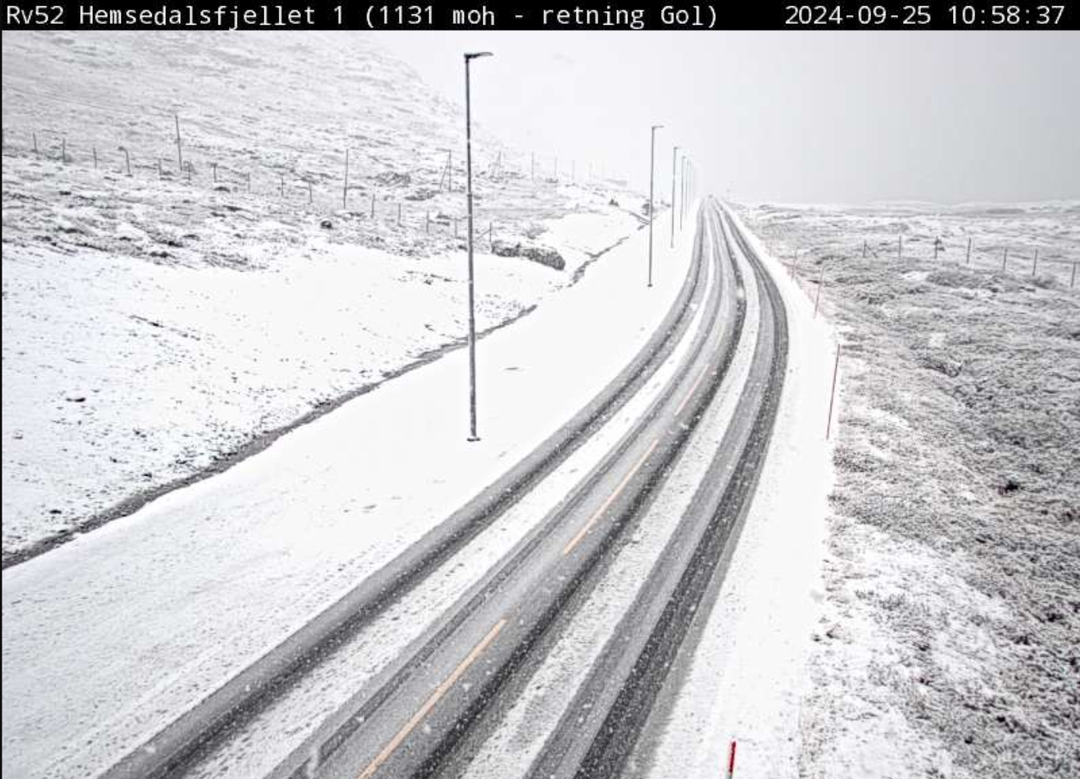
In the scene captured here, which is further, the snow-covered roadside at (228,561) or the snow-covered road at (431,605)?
the snow-covered roadside at (228,561)

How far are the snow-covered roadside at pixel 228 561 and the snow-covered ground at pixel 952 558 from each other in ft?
31.0

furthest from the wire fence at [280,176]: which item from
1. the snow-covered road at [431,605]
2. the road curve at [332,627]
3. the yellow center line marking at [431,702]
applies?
the yellow center line marking at [431,702]

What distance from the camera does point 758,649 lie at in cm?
1112

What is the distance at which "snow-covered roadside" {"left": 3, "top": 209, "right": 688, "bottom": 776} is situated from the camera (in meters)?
9.89

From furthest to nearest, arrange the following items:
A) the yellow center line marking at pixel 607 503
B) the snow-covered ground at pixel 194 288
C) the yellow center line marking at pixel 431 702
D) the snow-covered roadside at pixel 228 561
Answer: the snow-covered ground at pixel 194 288, the yellow center line marking at pixel 607 503, the snow-covered roadside at pixel 228 561, the yellow center line marking at pixel 431 702

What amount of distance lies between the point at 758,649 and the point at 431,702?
19.4ft

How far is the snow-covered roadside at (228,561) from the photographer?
9.89 meters

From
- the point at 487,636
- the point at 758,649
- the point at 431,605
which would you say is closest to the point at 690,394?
the point at 758,649

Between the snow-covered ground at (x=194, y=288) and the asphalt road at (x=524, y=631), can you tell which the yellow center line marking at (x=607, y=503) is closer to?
the asphalt road at (x=524, y=631)

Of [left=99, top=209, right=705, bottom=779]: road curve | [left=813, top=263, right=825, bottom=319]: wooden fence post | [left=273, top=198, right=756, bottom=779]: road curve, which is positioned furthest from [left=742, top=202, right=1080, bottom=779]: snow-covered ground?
[left=99, top=209, right=705, bottom=779]: road curve

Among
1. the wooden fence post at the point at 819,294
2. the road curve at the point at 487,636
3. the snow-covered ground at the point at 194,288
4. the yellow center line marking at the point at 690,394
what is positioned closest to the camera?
the road curve at the point at 487,636

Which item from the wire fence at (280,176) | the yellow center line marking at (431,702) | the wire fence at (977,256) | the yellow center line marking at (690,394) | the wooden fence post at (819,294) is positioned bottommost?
the yellow center line marking at (431,702)

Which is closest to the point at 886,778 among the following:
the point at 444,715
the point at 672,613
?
the point at 672,613

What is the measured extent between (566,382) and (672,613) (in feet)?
46.0
